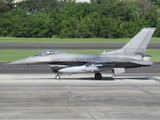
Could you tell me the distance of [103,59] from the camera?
29.2 meters

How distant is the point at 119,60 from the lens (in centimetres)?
2900

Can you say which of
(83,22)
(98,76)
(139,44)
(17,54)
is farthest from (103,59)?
(83,22)

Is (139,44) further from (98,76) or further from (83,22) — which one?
(83,22)

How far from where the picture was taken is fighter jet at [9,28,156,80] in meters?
28.8

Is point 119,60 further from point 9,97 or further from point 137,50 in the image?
point 9,97

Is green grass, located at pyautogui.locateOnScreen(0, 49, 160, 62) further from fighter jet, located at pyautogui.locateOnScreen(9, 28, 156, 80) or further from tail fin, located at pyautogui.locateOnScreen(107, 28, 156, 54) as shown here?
tail fin, located at pyautogui.locateOnScreen(107, 28, 156, 54)

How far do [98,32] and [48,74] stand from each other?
45.2m

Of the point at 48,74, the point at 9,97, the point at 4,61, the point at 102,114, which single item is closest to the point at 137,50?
the point at 48,74

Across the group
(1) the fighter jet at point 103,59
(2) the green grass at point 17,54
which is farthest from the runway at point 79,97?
(2) the green grass at point 17,54

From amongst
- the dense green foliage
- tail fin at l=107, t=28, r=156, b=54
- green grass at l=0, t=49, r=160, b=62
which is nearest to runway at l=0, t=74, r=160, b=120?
tail fin at l=107, t=28, r=156, b=54

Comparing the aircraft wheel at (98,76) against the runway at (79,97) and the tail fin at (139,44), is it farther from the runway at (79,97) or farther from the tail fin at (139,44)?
the tail fin at (139,44)

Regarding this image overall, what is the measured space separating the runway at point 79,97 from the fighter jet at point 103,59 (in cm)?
75

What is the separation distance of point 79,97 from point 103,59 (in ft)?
25.3

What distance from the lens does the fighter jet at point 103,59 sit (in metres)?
28.8
